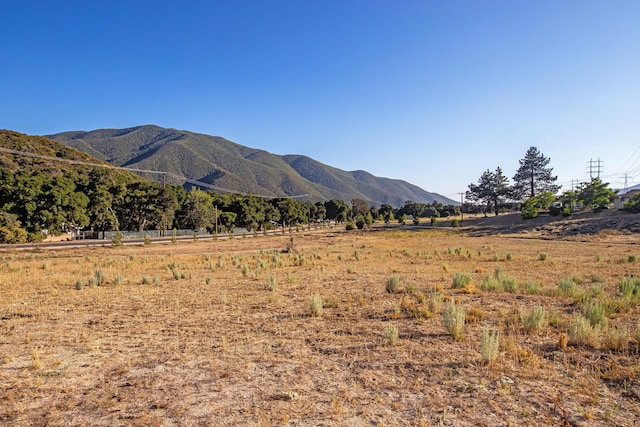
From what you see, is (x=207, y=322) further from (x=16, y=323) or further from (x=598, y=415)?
(x=598, y=415)

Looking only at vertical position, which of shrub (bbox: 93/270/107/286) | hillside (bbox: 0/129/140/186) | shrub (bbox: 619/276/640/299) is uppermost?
hillside (bbox: 0/129/140/186)

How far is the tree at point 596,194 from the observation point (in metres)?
66.5

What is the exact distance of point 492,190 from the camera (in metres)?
108

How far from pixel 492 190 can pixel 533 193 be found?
1305cm

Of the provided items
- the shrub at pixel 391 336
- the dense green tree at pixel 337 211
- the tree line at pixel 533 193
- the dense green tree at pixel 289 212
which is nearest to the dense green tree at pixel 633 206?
the tree line at pixel 533 193

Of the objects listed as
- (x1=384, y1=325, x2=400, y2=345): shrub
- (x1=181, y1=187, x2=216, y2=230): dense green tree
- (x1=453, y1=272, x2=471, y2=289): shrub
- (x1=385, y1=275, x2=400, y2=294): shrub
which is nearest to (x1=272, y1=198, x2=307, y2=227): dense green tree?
(x1=181, y1=187, x2=216, y2=230): dense green tree

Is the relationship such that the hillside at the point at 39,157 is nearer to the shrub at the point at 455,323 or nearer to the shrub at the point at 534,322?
the shrub at the point at 455,323

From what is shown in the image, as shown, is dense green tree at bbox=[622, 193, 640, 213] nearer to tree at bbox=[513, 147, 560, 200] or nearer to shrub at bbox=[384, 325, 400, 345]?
tree at bbox=[513, 147, 560, 200]

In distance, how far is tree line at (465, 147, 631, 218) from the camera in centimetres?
6950

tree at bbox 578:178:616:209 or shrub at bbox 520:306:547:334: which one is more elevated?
tree at bbox 578:178:616:209

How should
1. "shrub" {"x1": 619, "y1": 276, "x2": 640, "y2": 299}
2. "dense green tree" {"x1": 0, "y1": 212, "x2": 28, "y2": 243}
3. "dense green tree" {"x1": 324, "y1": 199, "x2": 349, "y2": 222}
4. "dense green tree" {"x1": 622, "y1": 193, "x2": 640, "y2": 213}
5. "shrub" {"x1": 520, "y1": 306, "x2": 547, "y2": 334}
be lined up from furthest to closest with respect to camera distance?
"dense green tree" {"x1": 324, "y1": 199, "x2": 349, "y2": 222} < "dense green tree" {"x1": 622, "y1": 193, "x2": 640, "y2": 213} < "dense green tree" {"x1": 0, "y1": 212, "x2": 28, "y2": 243} < "shrub" {"x1": 619, "y1": 276, "x2": 640, "y2": 299} < "shrub" {"x1": 520, "y1": 306, "x2": 547, "y2": 334}

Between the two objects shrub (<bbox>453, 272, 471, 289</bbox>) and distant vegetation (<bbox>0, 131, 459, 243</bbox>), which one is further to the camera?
distant vegetation (<bbox>0, 131, 459, 243</bbox>)

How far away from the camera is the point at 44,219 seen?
50.9 meters

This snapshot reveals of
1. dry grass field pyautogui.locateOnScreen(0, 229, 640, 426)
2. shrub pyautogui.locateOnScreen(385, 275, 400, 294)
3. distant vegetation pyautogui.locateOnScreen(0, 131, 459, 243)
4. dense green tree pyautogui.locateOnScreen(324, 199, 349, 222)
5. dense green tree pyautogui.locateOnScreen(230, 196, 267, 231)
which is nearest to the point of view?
dry grass field pyautogui.locateOnScreen(0, 229, 640, 426)
